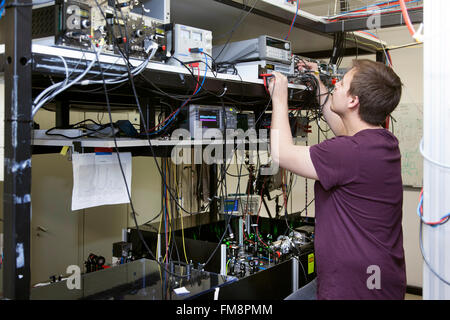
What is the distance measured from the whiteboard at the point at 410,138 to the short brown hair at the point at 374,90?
9.25 ft

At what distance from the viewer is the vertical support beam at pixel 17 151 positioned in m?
1.10

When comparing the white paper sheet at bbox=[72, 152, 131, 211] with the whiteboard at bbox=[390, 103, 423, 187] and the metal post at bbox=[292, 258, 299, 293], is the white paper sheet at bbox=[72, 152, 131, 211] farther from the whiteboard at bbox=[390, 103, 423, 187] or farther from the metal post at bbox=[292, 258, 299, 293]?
the whiteboard at bbox=[390, 103, 423, 187]

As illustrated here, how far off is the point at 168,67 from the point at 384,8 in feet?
4.89

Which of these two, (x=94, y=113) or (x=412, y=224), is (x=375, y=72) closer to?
(x=94, y=113)

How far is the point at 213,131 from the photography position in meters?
2.13

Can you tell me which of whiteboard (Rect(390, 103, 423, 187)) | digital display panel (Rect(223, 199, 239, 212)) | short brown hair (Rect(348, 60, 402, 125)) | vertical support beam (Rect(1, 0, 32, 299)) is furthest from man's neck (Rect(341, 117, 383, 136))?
whiteboard (Rect(390, 103, 423, 187))

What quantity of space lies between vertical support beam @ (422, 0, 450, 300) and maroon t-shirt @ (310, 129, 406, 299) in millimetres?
333

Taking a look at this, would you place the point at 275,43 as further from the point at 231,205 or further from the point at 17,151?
the point at 17,151

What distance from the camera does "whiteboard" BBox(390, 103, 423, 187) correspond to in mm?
4281

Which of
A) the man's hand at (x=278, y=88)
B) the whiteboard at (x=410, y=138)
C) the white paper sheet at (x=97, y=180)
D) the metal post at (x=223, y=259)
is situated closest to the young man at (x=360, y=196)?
the man's hand at (x=278, y=88)

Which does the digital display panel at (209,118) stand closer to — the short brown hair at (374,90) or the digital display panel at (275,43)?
the digital display panel at (275,43)

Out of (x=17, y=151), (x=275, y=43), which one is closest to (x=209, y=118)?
(x=275, y=43)

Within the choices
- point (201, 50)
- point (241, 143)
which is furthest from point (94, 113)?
point (201, 50)

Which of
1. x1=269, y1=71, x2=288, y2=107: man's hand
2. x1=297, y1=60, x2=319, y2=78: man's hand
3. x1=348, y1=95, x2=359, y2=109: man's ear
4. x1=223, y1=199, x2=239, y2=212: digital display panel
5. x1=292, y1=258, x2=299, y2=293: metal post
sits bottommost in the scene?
x1=292, y1=258, x2=299, y2=293: metal post
